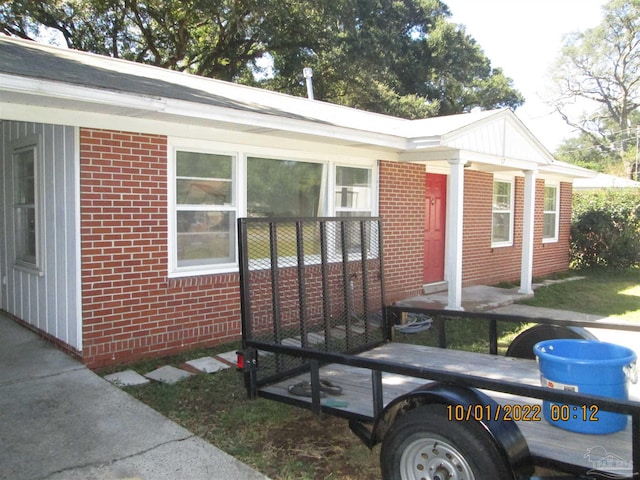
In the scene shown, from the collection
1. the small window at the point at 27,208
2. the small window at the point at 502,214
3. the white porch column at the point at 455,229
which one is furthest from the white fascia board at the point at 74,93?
the small window at the point at 502,214

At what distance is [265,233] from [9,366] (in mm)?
2972

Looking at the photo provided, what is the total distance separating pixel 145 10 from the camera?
64.7 feet

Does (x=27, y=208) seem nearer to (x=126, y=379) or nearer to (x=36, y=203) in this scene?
(x=36, y=203)

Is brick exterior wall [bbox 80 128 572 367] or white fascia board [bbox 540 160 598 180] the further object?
white fascia board [bbox 540 160 598 180]

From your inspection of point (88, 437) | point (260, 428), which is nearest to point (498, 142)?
point (260, 428)

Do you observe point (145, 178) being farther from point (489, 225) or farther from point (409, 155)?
point (489, 225)

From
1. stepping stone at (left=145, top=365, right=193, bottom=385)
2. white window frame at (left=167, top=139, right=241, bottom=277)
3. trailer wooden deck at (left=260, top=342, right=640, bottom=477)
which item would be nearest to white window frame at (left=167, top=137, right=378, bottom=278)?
white window frame at (left=167, top=139, right=241, bottom=277)

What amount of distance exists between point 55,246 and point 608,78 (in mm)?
48976

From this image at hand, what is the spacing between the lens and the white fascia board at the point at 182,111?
3.91 meters

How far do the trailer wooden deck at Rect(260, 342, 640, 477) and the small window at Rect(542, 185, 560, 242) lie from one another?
1023 centimetres

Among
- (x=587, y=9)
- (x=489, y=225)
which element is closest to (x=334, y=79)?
(x=489, y=225)

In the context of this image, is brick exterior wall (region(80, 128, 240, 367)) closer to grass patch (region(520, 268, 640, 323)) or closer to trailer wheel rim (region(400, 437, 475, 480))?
trailer wheel rim (region(400, 437, 475, 480))

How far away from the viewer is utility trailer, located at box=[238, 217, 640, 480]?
242cm

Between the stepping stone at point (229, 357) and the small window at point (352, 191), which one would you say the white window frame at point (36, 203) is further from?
the small window at point (352, 191)
